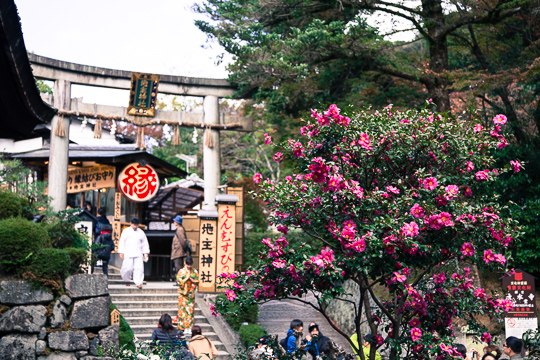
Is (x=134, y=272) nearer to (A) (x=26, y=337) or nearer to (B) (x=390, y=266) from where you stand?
(A) (x=26, y=337)

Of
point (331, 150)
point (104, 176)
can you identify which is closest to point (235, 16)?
Result: point (104, 176)

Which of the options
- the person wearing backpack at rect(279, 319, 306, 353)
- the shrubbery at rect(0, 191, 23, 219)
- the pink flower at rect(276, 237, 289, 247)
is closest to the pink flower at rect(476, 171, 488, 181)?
the pink flower at rect(276, 237, 289, 247)

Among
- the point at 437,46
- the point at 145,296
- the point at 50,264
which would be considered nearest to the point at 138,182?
the point at 145,296

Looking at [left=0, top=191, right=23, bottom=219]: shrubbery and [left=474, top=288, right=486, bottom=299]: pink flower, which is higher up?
[left=0, top=191, right=23, bottom=219]: shrubbery

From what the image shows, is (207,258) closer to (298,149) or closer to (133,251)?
(133,251)

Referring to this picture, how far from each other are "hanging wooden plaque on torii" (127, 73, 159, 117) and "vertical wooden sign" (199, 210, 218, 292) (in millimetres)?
4735

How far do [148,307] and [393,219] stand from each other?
883 cm

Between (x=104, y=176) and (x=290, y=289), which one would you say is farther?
(x=104, y=176)

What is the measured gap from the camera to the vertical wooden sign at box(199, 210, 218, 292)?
15.1m

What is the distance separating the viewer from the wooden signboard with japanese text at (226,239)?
15.2 metres

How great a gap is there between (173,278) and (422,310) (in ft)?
37.9

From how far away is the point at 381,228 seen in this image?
6.16m

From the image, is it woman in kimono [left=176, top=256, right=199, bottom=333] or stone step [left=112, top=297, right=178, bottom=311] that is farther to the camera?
stone step [left=112, top=297, right=178, bottom=311]

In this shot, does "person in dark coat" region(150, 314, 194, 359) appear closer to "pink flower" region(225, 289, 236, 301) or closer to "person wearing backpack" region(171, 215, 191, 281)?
"pink flower" region(225, 289, 236, 301)
